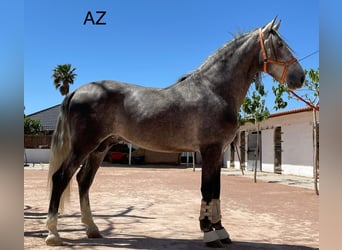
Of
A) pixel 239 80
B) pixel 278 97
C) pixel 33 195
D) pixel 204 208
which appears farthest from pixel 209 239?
pixel 278 97

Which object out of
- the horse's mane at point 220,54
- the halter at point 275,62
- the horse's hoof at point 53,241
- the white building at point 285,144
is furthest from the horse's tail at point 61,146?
the white building at point 285,144

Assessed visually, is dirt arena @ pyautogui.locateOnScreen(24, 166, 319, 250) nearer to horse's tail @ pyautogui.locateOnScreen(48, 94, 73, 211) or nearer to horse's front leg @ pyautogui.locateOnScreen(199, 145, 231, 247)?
horse's front leg @ pyautogui.locateOnScreen(199, 145, 231, 247)

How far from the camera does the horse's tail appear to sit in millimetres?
4289

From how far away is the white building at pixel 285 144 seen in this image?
1614cm

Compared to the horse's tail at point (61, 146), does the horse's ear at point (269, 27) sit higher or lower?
higher

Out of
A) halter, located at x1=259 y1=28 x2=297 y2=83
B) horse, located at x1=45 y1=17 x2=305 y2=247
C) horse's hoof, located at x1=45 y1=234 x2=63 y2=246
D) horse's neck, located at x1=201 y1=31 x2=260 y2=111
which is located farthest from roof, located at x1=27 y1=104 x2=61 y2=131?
halter, located at x1=259 y1=28 x2=297 y2=83

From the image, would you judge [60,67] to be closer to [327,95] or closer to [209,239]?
[209,239]

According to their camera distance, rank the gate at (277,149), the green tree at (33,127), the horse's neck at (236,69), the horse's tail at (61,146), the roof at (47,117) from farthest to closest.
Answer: the roof at (47,117), the green tree at (33,127), the gate at (277,149), the horse's tail at (61,146), the horse's neck at (236,69)

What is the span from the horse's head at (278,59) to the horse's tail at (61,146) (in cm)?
248

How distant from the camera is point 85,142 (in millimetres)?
4141

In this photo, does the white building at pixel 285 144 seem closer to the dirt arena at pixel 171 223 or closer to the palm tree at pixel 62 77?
the dirt arena at pixel 171 223

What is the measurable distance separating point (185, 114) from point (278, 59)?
122cm

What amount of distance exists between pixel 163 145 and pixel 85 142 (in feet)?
3.07

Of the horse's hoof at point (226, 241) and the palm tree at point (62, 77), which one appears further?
the palm tree at point (62, 77)
